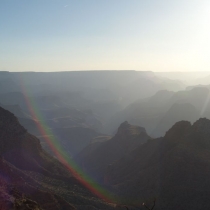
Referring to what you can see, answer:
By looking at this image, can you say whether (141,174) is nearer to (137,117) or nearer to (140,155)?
(140,155)

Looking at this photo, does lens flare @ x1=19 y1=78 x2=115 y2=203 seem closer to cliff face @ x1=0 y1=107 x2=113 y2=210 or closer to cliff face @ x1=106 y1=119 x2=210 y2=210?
cliff face @ x1=0 y1=107 x2=113 y2=210

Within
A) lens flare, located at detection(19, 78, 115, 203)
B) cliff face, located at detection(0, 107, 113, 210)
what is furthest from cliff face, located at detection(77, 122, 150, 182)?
cliff face, located at detection(0, 107, 113, 210)

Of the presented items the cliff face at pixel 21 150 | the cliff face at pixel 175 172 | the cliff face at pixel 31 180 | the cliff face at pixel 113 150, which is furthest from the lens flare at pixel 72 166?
the cliff face at pixel 21 150

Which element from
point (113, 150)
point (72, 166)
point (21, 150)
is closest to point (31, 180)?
point (21, 150)

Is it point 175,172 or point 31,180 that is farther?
point 31,180

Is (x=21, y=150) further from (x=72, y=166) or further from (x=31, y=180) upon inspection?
(x=72, y=166)

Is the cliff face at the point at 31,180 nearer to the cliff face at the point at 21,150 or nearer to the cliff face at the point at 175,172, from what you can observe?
the cliff face at the point at 21,150

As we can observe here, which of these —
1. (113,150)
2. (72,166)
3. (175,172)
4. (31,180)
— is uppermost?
(175,172)
